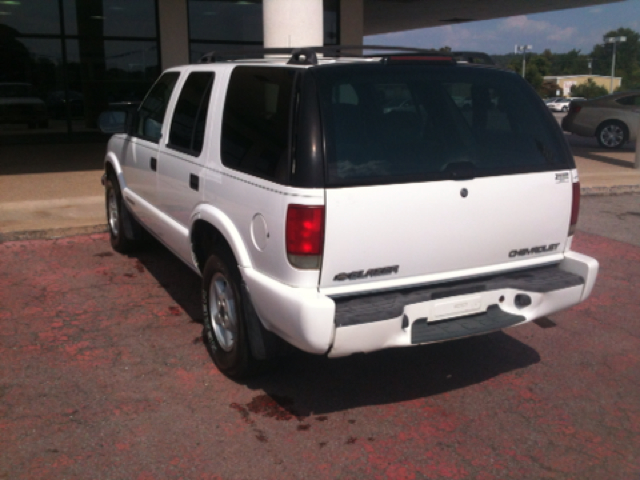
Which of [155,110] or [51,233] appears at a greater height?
[155,110]

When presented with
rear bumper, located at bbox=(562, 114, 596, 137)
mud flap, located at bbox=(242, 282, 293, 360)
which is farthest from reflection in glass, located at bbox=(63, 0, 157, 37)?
mud flap, located at bbox=(242, 282, 293, 360)

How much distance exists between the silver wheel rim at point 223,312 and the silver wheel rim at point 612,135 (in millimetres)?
16187

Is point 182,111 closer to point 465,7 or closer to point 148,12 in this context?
point 148,12

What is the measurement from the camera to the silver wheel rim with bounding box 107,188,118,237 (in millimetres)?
7090

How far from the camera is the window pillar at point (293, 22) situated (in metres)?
8.46

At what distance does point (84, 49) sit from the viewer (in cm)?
1570

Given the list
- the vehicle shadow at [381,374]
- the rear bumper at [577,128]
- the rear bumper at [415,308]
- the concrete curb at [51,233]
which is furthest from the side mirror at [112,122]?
the rear bumper at [577,128]

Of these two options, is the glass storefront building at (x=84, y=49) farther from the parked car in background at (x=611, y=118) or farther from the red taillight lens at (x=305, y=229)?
the red taillight lens at (x=305, y=229)

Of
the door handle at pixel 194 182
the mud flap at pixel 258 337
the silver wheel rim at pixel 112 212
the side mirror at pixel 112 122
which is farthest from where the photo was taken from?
the silver wheel rim at pixel 112 212

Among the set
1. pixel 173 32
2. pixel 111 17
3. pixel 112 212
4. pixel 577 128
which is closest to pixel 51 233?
pixel 112 212

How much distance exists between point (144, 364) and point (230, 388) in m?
0.70

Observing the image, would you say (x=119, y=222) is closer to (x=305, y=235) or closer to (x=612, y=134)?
(x=305, y=235)

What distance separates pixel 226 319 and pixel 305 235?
1.13m

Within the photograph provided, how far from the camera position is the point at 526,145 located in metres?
4.10
